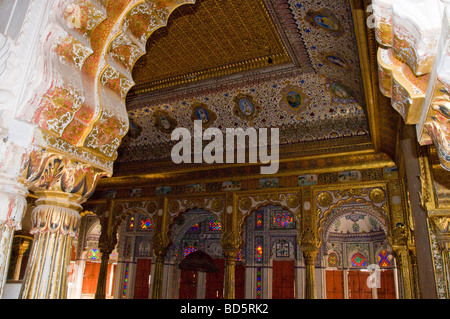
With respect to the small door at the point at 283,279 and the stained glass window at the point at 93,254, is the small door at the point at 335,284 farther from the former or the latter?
the stained glass window at the point at 93,254

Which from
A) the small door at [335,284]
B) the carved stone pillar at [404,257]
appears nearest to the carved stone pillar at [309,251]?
the carved stone pillar at [404,257]

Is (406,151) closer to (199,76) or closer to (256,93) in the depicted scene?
(256,93)

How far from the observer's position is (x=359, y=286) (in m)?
10.5

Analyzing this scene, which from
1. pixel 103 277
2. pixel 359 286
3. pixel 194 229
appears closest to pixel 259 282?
pixel 194 229

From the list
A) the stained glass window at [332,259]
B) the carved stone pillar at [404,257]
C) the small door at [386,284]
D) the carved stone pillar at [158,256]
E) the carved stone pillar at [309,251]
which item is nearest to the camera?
the carved stone pillar at [404,257]

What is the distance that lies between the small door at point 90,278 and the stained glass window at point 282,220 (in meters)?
6.19

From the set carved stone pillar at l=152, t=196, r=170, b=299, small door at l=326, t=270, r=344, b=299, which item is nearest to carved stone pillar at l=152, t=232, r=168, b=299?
carved stone pillar at l=152, t=196, r=170, b=299

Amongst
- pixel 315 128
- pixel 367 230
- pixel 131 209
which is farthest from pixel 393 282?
pixel 131 209

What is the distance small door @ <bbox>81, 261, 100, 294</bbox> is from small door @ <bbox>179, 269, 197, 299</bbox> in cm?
349

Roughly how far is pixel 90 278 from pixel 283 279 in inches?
254

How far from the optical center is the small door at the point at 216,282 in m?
10.5

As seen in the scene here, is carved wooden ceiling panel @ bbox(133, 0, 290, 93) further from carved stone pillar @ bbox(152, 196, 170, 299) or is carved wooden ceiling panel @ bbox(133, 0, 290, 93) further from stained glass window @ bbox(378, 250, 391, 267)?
stained glass window @ bbox(378, 250, 391, 267)

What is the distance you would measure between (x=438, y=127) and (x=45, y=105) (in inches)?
79.1

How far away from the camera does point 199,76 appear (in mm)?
6777
